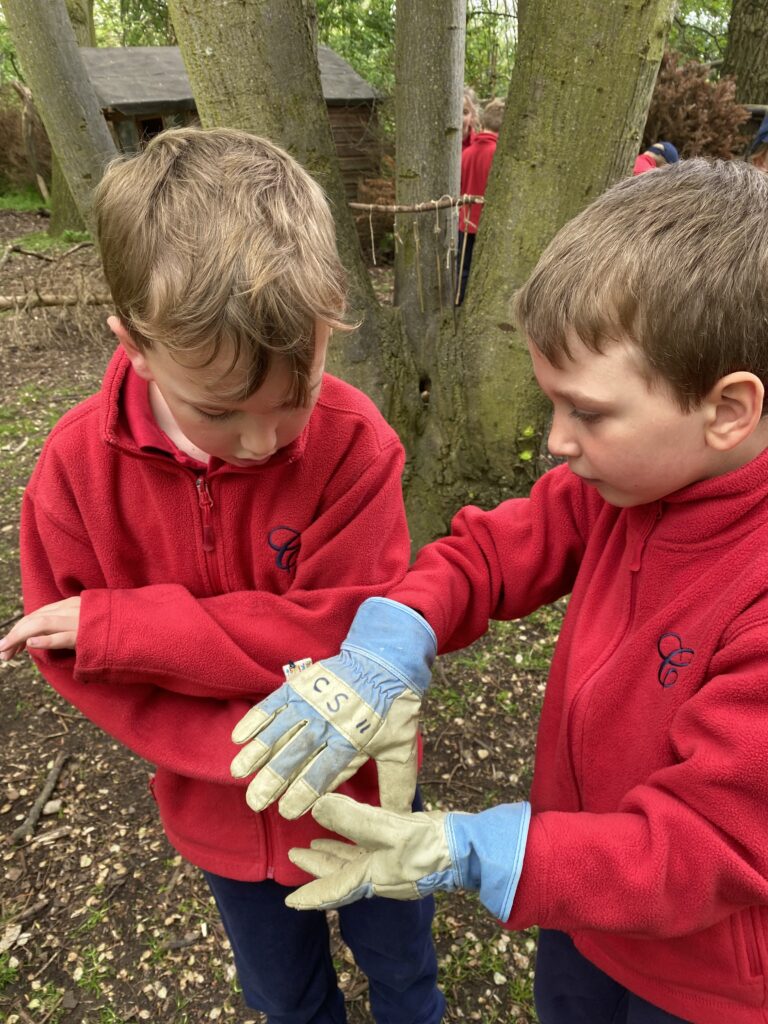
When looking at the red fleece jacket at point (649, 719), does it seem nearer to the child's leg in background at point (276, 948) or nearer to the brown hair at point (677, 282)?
the brown hair at point (677, 282)

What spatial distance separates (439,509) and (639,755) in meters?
2.21

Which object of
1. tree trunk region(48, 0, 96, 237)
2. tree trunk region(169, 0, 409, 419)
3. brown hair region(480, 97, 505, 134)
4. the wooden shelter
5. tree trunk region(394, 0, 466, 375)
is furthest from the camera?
tree trunk region(48, 0, 96, 237)

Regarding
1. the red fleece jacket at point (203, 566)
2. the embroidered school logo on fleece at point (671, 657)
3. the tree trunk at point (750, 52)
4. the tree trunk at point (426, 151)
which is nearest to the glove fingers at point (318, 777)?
the red fleece jacket at point (203, 566)

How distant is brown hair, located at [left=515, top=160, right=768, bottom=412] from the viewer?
91cm

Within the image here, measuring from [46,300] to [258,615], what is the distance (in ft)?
20.7

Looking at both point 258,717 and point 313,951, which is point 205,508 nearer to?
point 258,717

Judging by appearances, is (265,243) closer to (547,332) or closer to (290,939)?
(547,332)

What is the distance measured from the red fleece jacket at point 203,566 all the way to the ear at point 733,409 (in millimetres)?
584

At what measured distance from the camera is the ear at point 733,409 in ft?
3.00

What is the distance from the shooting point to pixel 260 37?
7.30 feet

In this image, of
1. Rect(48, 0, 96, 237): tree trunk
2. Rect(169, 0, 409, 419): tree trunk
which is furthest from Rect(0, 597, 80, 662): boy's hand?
Rect(48, 0, 96, 237): tree trunk

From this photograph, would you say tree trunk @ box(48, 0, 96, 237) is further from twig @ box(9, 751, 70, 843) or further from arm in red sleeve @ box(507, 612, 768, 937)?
arm in red sleeve @ box(507, 612, 768, 937)

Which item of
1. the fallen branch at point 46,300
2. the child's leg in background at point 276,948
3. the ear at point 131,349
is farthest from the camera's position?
the fallen branch at point 46,300

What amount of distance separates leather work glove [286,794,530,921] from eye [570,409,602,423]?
556 mm
